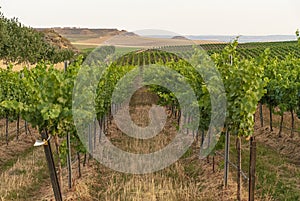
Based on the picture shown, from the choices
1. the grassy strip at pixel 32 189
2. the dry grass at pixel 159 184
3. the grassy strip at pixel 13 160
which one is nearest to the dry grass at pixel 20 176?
the grassy strip at pixel 32 189

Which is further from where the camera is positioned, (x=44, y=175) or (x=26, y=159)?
(x=26, y=159)

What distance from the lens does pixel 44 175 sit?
32.5 feet

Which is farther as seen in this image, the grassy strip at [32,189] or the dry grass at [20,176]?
the dry grass at [20,176]

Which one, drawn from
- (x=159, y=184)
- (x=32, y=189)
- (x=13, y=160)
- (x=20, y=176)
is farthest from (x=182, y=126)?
(x=13, y=160)

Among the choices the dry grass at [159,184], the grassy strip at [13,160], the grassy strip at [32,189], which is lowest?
the grassy strip at [13,160]

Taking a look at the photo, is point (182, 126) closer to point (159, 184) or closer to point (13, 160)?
point (159, 184)

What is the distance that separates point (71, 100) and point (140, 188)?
2.39m

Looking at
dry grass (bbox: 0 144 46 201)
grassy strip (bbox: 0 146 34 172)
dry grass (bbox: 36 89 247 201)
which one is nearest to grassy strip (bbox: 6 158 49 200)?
dry grass (bbox: 0 144 46 201)

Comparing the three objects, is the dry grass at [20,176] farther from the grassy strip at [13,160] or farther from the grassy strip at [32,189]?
the grassy strip at [13,160]

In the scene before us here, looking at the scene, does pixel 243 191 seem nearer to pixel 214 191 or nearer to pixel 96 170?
pixel 214 191

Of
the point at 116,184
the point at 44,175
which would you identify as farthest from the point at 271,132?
the point at 44,175

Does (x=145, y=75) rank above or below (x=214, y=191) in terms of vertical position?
above

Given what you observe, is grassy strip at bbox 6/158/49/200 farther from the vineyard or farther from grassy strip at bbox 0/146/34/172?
grassy strip at bbox 0/146/34/172

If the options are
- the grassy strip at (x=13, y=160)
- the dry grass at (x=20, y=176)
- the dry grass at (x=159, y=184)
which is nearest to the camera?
the dry grass at (x=159, y=184)
